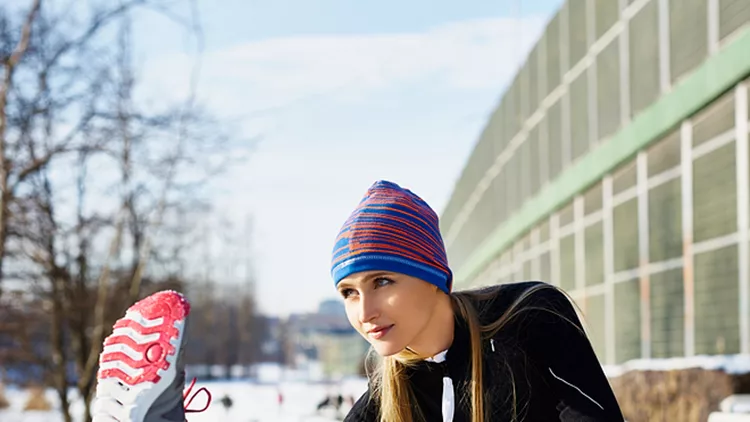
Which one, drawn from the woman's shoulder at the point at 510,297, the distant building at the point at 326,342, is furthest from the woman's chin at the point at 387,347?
the distant building at the point at 326,342

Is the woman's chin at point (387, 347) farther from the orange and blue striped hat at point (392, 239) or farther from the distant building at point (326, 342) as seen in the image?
the distant building at point (326, 342)

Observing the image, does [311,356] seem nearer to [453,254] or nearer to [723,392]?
[453,254]

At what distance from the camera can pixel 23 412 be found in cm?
2367

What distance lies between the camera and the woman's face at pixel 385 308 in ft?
9.96

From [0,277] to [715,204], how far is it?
6607 mm

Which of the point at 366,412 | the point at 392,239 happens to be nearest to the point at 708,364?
the point at 366,412

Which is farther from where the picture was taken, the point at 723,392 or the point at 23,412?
the point at 23,412

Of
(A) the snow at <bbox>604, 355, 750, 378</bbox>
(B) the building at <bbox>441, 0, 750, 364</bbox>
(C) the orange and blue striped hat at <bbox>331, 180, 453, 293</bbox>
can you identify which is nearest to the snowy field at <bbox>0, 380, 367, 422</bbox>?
(B) the building at <bbox>441, 0, 750, 364</bbox>

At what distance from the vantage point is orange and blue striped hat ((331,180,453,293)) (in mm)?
3094

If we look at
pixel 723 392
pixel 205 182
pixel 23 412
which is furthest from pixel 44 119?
pixel 23 412

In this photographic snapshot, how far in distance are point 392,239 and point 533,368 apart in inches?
21.1

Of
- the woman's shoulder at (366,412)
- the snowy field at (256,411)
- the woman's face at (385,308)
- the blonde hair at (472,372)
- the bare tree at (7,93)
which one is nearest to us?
the woman's face at (385,308)

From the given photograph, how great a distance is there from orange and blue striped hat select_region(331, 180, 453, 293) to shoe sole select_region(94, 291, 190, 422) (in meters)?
0.47

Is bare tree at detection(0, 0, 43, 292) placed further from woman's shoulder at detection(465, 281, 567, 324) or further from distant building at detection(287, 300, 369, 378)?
distant building at detection(287, 300, 369, 378)
